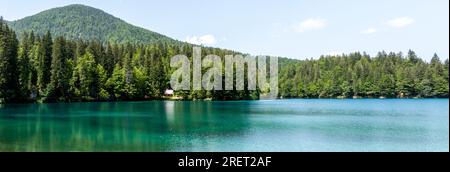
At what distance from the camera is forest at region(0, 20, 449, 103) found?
83312 millimetres

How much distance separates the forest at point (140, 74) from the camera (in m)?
83.3

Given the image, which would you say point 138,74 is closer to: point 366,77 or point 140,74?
point 140,74

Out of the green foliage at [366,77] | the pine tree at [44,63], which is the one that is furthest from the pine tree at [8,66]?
the green foliage at [366,77]

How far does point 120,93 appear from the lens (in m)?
101

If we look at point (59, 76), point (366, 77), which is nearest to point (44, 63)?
point (59, 76)

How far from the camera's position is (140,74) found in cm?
10631

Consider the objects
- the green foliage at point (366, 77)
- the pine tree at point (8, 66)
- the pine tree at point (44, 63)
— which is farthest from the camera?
the green foliage at point (366, 77)

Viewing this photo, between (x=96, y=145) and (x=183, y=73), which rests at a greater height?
(x=183, y=73)

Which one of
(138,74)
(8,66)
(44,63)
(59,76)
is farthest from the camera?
(138,74)

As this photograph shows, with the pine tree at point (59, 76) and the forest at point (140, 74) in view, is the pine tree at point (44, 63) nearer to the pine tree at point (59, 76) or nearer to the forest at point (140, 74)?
the forest at point (140, 74)

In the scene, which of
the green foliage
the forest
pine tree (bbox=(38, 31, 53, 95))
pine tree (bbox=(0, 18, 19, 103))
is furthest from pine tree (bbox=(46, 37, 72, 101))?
the green foliage
